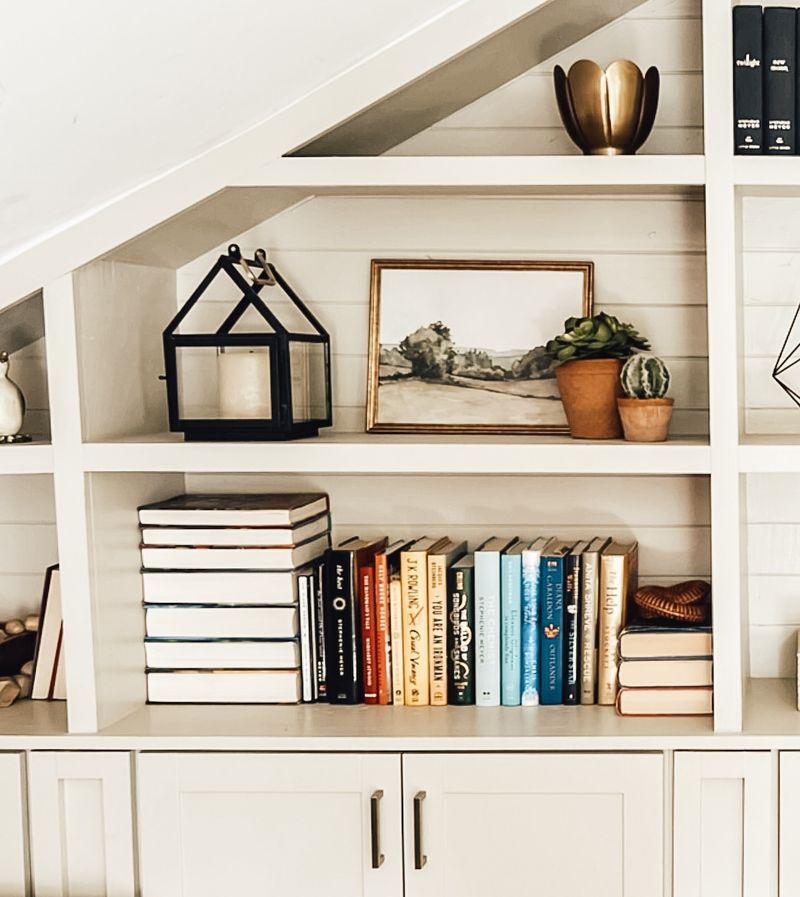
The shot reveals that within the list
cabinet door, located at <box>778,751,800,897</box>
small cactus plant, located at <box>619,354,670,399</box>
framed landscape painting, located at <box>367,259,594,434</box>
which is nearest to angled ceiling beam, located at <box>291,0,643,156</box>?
framed landscape painting, located at <box>367,259,594,434</box>

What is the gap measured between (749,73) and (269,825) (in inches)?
56.3

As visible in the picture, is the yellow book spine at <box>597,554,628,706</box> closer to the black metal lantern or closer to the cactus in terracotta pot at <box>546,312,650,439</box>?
the cactus in terracotta pot at <box>546,312,650,439</box>

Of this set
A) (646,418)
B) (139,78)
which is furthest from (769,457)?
(139,78)

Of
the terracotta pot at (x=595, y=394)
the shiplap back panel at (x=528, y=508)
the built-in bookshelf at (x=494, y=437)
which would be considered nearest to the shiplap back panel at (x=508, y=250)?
the built-in bookshelf at (x=494, y=437)

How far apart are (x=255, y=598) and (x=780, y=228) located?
1.16 m

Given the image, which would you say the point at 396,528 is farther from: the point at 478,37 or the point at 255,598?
the point at 478,37

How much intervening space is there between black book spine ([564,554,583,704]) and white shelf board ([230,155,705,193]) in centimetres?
64

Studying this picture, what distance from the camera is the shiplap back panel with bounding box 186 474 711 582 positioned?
227 centimetres

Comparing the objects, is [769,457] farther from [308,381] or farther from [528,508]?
[308,381]

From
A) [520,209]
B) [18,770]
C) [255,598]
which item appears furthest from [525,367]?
[18,770]

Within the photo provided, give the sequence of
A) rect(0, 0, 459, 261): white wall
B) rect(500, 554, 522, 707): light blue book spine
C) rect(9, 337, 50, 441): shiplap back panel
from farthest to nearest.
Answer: rect(9, 337, 50, 441): shiplap back panel → rect(500, 554, 522, 707): light blue book spine → rect(0, 0, 459, 261): white wall

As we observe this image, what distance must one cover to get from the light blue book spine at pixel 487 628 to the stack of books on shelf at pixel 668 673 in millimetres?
219

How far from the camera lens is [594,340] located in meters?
2.06

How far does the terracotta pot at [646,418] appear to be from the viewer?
198cm
